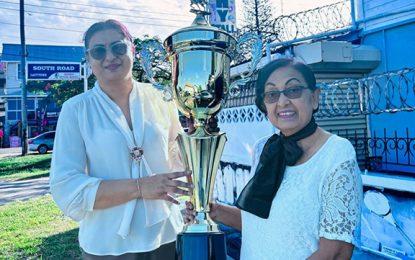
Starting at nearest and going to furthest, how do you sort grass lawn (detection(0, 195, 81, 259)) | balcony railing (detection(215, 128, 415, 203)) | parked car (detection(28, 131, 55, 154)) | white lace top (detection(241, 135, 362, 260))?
white lace top (detection(241, 135, 362, 260)) < grass lawn (detection(0, 195, 81, 259)) < balcony railing (detection(215, 128, 415, 203)) < parked car (detection(28, 131, 55, 154))

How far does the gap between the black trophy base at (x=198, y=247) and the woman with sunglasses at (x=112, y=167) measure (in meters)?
0.16

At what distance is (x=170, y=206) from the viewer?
1.72 meters

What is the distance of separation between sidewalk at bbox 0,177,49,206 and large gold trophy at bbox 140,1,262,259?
806 centimetres

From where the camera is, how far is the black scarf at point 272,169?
54.4 inches

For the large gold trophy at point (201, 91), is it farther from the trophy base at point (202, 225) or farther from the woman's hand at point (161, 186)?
the woman's hand at point (161, 186)

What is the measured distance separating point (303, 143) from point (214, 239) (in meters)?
0.49

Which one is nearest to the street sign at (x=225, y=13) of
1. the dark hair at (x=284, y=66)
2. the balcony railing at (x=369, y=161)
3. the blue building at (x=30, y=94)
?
the balcony railing at (x=369, y=161)

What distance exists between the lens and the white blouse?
4.96ft

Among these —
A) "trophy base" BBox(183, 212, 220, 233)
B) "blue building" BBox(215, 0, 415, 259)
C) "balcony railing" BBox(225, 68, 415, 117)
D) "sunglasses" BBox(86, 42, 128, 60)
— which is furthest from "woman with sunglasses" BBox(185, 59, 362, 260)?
"blue building" BBox(215, 0, 415, 259)

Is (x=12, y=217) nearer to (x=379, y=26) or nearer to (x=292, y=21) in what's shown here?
(x=292, y=21)

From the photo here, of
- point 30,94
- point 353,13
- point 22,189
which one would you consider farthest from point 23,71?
point 30,94

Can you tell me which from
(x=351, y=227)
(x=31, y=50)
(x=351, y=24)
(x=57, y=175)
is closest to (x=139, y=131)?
(x=57, y=175)

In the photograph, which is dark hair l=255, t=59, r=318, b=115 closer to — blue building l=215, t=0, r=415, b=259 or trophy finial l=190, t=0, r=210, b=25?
trophy finial l=190, t=0, r=210, b=25

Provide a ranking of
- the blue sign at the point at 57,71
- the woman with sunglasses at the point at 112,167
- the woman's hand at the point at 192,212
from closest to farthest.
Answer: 1. the woman with sunglasses at the point at 112,167
2. the woman's hand at the point at 192,212
3. the blue sign at the point at 57,71
